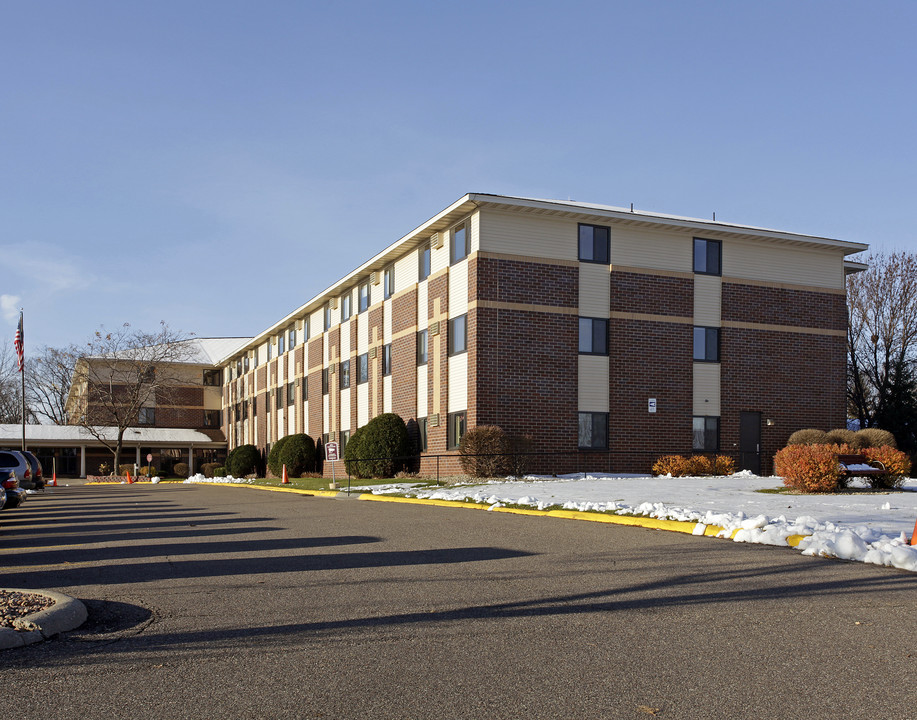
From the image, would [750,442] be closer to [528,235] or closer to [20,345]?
[528,235]

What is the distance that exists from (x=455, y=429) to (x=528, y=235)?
6.88 metres

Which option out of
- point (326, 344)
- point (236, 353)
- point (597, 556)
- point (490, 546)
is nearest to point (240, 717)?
point (597, 556)

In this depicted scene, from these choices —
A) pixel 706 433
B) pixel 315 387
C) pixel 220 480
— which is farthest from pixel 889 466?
pixel 220 480

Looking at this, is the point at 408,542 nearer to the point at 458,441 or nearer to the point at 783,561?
the point at 783,561

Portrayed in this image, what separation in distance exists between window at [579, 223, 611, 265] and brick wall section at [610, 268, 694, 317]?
72cm

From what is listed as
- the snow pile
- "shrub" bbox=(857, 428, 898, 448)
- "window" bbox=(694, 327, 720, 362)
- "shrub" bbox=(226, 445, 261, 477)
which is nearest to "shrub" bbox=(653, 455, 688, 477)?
"window" bbox=(694, 327, 720, 362)

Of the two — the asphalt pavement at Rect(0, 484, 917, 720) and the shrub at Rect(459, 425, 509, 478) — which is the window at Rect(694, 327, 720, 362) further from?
the asphalt pavement at Rect(0, 484, 917, 720)

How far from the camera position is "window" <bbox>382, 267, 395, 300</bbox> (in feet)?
126

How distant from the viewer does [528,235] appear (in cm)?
3075

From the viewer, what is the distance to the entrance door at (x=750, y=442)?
1315 inches

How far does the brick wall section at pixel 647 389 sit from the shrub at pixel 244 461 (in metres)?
32.3

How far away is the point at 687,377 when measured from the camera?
32.7 metres

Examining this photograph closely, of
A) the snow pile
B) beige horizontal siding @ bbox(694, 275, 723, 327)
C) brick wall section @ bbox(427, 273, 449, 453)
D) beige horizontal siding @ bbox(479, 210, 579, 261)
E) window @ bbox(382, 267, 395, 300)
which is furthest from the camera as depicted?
the snow pile

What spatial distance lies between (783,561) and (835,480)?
9195mm
